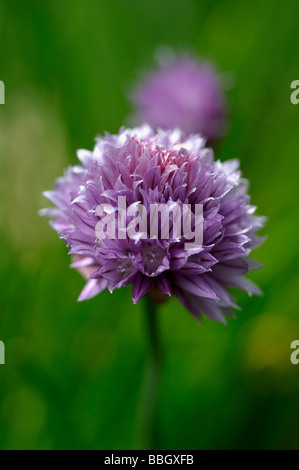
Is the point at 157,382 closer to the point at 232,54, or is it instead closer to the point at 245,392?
the point at 245,392

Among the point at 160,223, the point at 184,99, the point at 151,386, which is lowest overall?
the point at 151,386

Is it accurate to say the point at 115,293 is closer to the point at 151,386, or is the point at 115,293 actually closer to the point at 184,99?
the point at 151,386

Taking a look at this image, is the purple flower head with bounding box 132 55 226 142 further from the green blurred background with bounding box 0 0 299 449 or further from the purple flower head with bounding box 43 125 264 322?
the purple flower head with bounding box 43 125 264 322

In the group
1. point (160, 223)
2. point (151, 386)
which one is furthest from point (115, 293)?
point (160, 223)

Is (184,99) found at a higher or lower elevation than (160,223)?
higher

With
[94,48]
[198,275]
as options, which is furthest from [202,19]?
[198,275]

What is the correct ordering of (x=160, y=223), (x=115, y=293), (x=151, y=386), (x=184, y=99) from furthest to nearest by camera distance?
(x=184, y=99) < (x=115, y=293) < (x=151, y=386) < (x=160, y=223)

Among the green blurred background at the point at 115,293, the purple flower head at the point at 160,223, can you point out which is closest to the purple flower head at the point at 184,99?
the green blurred background at the point at 115,293
